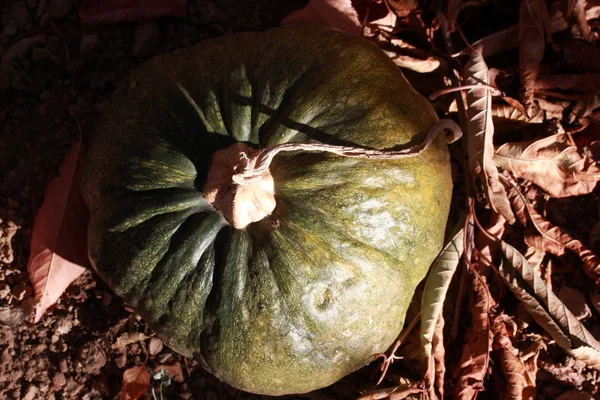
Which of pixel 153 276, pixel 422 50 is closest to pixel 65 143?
pixel 153 276

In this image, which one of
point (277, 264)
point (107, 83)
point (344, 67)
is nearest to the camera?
point (277, 264)

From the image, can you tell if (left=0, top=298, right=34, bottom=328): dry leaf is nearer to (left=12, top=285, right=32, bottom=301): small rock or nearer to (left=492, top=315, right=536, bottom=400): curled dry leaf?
(left=12, top=285, right=32, bottom=301): small rock

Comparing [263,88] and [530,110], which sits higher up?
[263,88]

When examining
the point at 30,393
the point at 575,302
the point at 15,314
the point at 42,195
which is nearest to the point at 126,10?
the point at 42,195

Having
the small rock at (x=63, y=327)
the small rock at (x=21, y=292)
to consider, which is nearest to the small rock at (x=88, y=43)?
the small rock at (x=21, y=292)

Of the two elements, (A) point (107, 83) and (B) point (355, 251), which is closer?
(B) point (355, 251)

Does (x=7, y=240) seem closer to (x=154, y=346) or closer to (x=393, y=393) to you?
(x=154, y=346)

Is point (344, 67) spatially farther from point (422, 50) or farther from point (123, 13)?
point (123, 13)
